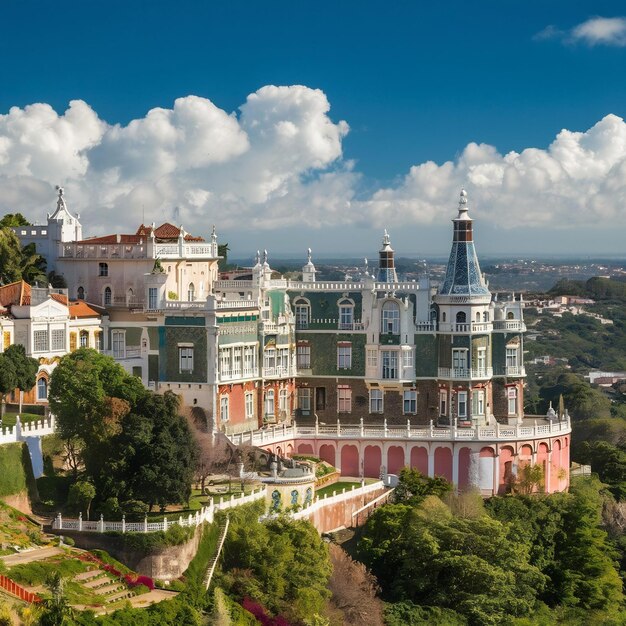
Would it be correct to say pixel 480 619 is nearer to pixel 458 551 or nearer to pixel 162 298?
pixel 458 551

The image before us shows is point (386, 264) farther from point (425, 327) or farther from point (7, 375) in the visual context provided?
point (7, 375)

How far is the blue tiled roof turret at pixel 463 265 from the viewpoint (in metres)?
77.1

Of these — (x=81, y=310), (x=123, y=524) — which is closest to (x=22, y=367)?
(x=81, y=310)

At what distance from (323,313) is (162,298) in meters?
7.97

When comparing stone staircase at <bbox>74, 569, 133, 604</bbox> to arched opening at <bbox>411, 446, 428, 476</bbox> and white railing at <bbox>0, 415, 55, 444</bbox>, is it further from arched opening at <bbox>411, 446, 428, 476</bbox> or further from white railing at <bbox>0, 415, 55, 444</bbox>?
arched opening at <bbox>411, 446, 428, 476</bbox>

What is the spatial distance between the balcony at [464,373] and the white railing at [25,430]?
18723 mm

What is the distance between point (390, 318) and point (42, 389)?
15985 mm

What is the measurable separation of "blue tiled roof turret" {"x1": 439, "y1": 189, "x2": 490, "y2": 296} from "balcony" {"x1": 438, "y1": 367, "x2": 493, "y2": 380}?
3.14m

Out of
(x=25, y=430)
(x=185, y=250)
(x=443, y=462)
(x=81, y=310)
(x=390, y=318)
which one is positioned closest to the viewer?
(x=25, y=430)

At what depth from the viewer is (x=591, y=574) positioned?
7012 centimetres

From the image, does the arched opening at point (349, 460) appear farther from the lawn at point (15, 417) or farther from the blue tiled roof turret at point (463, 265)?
the lawn at point (15, 417)

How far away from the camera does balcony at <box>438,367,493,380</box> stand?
76.5 m

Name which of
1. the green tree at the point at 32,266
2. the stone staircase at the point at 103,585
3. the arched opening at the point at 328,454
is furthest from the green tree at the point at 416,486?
the stone staircase at the point at 103,585

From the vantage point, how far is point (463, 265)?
254 ft
